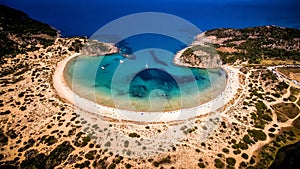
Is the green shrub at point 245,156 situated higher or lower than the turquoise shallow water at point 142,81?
lower

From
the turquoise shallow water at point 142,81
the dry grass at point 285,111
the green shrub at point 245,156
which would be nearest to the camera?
the green shrub at point 245,156

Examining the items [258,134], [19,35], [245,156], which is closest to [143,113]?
[245,156]

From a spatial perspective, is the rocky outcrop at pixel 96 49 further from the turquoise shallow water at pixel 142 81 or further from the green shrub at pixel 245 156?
the green shrub at pixel 245 156

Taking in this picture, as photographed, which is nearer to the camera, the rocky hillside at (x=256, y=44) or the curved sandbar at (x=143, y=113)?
the curved sandbar at (x=143, y=113)

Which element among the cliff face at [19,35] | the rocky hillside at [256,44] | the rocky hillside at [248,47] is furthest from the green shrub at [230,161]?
the cliff face at [19,35]

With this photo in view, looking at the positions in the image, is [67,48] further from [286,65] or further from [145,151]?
[286,65]

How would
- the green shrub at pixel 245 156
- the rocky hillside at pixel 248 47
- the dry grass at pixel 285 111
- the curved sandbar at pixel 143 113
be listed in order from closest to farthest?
1. the green shrub at pixel 245 156
2. the curved sandbar at pixel 143 113
3. the dry grass at pixel 285 111
4. the rocky hillside at pixel 248 47

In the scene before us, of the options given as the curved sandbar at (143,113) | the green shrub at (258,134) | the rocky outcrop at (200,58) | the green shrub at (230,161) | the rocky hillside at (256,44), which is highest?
the rocky hillside at (256,44)

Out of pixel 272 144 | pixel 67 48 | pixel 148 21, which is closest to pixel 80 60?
pixel 67 48
